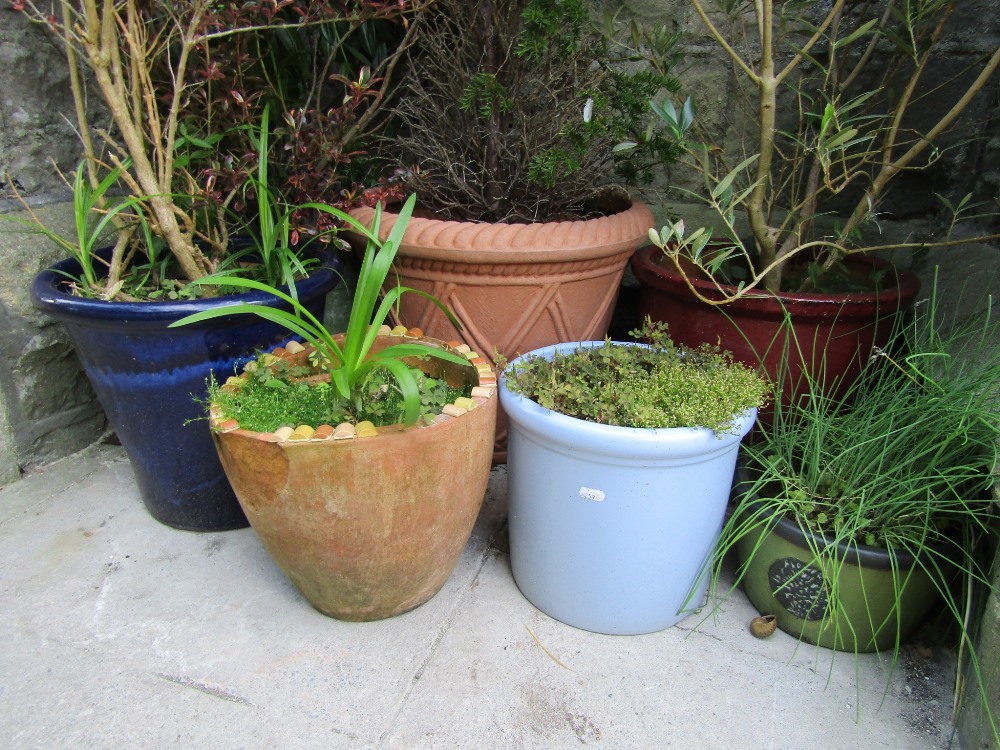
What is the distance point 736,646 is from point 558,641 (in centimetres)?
40

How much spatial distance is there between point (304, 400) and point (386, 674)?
605mm

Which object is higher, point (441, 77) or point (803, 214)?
point (441, 77)

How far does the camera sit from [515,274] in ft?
6.14

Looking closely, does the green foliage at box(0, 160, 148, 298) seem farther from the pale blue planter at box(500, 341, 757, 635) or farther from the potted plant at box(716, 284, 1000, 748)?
the potted plant at box(716, 284, 1000, 748)

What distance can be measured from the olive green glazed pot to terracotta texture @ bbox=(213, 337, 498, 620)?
Answer: 2.19 feet

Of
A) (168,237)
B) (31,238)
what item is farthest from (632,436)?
(31,238)

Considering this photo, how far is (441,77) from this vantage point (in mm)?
2115

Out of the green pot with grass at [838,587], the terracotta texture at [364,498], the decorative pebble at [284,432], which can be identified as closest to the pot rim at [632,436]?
the terracotta texture at [364,498]

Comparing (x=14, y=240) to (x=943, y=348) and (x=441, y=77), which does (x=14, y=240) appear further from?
(x=943, y=348)

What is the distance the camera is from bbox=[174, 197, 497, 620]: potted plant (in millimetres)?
1363

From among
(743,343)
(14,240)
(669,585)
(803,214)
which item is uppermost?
(803,214)

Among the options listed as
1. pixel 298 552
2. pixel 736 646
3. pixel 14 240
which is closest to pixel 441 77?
pixel 14 240

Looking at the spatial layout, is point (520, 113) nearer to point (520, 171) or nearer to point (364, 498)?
point (520, 171)

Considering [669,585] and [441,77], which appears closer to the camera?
[669,585]
